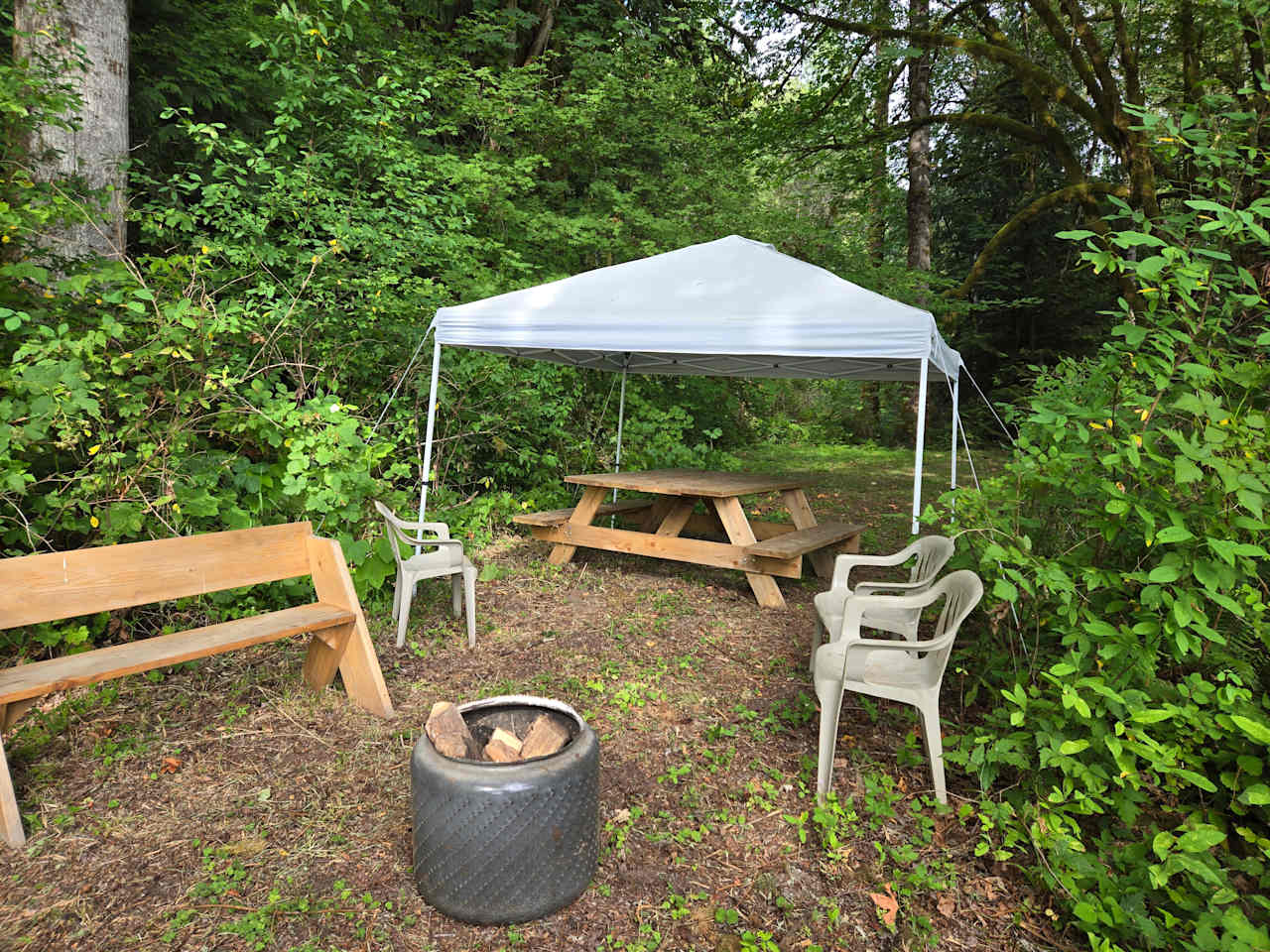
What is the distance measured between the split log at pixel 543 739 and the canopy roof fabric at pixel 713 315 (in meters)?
2.75

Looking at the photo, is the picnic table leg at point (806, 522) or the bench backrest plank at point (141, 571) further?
the picnic table leg at point (806, 522)

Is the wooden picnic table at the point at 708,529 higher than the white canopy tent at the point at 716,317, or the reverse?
the white canopy tent at the point at 716,317

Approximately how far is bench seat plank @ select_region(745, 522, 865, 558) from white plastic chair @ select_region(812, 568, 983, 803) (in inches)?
65.1

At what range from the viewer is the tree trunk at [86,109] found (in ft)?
14.1

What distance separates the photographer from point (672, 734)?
3004 millimetres

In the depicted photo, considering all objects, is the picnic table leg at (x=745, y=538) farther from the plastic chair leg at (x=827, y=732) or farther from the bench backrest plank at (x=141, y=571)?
the bench backrest plank at (x=141, y=571)

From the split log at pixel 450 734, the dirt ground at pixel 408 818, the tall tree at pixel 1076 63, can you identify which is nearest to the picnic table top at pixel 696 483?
the dirt ground at pixel 408 818

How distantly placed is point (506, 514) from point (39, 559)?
4308 mm

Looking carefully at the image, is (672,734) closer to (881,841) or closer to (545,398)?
(881,841)

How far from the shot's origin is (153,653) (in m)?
2.46

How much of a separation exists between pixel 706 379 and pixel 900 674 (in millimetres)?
8240

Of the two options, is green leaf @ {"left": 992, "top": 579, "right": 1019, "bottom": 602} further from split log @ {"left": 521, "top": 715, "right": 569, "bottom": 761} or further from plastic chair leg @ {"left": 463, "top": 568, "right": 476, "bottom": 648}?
plastic chair leg @ {"left": 463, "top": 568, "right": 476, "bottom": 648}

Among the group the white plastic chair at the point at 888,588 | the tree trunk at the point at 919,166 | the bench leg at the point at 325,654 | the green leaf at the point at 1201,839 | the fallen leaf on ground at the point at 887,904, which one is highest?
the tree trunk at the point at 919,166

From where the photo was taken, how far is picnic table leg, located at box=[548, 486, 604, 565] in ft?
17.8
